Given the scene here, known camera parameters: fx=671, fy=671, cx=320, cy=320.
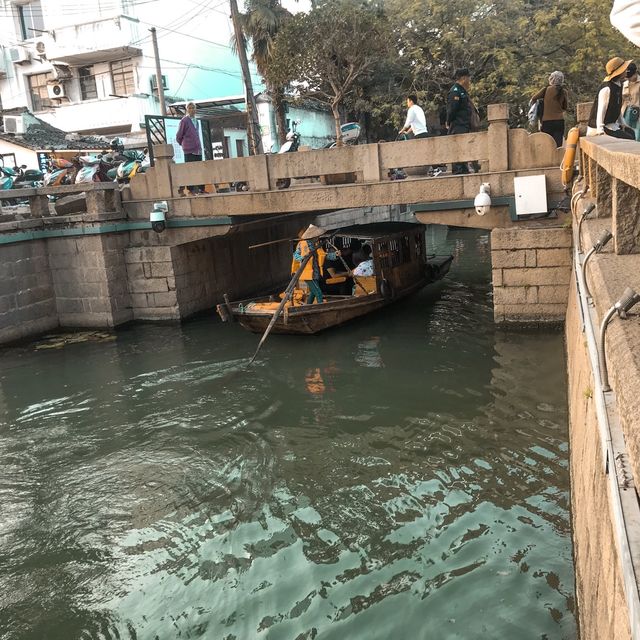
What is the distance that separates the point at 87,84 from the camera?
28547mm

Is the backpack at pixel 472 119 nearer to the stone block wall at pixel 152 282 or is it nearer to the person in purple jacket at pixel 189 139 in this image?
the person in purple jacket at pixel 189 139

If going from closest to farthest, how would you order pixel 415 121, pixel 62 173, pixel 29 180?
1. pixel 415 121
2. pixel 62 173
3. pixel 29 180

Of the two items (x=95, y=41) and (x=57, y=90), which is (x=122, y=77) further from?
(x=57, y=90)

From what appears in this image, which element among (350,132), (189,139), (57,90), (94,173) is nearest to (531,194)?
(350,132)

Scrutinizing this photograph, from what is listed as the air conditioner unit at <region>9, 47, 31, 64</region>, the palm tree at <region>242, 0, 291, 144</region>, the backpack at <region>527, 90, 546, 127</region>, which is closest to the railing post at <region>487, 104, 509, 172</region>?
the backpack at <region>527, 90, 546, 127</region>

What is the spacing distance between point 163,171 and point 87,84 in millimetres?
17977

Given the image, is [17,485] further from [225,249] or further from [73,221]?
[225,249]

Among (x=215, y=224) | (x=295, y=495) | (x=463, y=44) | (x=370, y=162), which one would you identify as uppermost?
(x=463, y=44)

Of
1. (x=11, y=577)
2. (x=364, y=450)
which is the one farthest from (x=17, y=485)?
(x=364, y=450)

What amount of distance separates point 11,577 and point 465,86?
10.1m

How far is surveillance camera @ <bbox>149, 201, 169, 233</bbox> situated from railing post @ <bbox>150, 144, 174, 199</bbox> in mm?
246

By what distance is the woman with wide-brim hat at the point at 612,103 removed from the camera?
25.6 ft

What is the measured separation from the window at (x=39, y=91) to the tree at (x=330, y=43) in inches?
524

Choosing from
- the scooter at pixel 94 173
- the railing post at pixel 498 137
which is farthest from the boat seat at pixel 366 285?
the scooter at pixel 94 173
